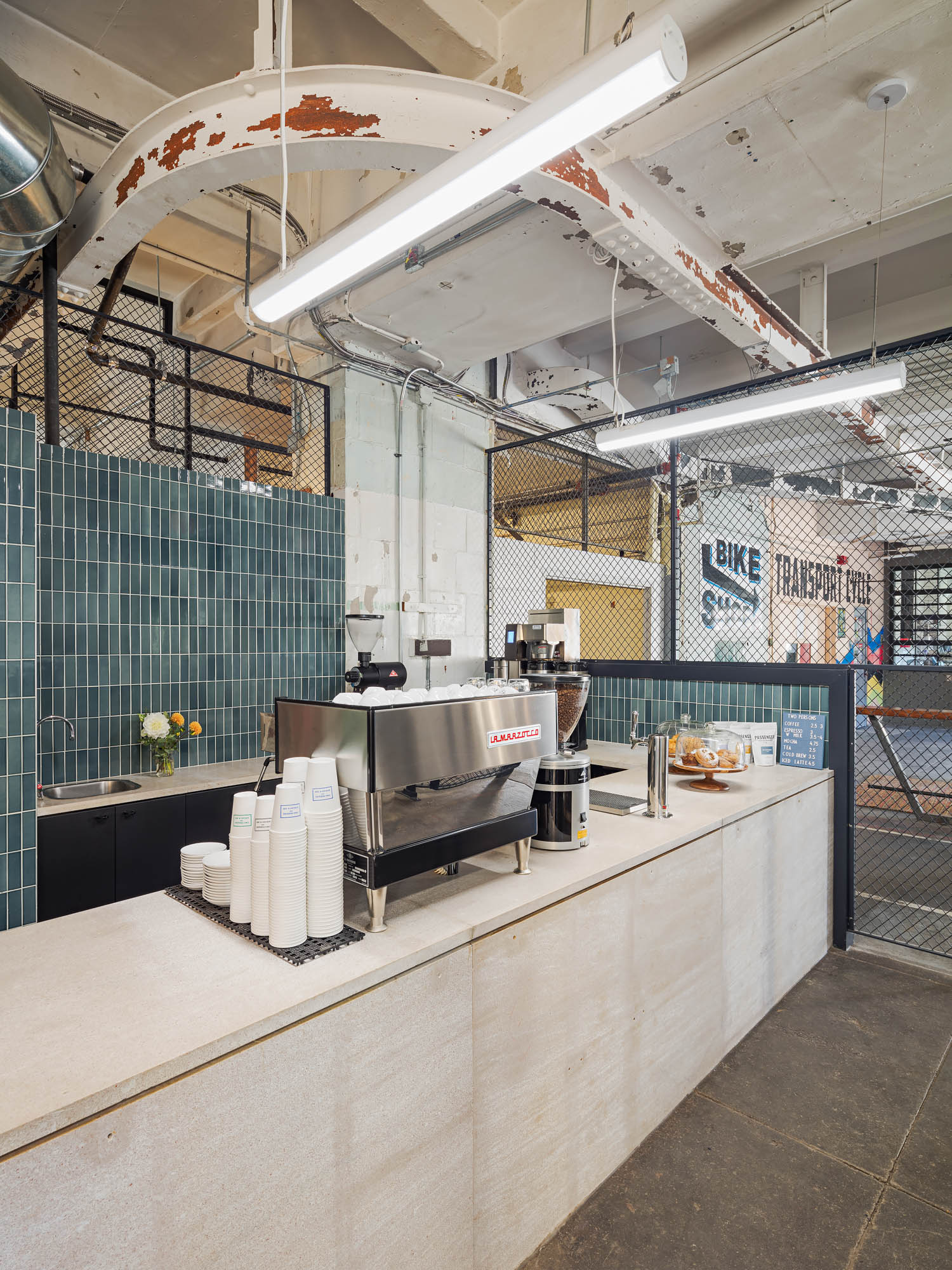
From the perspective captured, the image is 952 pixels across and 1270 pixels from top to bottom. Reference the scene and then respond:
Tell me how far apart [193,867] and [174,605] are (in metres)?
2.21

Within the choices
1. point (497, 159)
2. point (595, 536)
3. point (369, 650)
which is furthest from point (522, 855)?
point (595, 536)

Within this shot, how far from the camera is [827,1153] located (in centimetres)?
187

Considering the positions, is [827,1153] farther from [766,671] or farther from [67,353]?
[67,353]

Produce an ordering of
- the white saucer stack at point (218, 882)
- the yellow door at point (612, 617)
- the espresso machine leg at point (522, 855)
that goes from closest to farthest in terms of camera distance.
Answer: the white saucer stack at point (218, 882) → the espresso machine leg at point (522, 855) → the yellow door at point (612, 617)

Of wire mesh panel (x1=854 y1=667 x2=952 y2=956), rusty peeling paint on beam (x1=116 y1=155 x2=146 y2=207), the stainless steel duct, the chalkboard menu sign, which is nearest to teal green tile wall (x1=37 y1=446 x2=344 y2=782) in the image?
the stainless steel duct

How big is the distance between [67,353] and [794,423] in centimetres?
631

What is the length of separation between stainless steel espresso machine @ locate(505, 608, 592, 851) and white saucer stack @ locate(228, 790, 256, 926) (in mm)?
763

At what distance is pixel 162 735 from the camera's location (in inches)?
125

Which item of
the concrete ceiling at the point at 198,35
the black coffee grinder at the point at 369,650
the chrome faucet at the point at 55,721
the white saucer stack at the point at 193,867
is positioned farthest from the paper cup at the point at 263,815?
the concrete ceiling at the point at 198,35

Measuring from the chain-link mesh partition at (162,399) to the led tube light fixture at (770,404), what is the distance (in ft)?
6.72

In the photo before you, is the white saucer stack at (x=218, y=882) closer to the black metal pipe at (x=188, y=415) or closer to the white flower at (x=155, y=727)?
the white flower at (x=155, y=727)

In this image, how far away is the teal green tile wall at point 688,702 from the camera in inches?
132

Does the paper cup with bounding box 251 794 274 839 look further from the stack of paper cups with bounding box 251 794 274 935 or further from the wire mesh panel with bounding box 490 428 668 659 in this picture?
the wire mesh panel with bounding box 490 428 668 659

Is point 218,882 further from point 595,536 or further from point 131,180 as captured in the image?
point 595,536
